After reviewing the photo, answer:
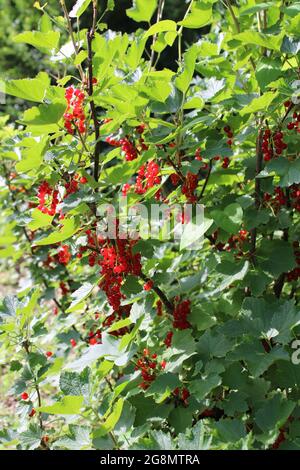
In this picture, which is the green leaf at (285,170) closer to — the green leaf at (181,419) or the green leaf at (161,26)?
the green leaf at (161,26)

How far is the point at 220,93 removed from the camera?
1.73 metres

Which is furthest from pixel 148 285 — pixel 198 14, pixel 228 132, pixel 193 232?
pixel 198 14

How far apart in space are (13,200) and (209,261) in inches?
62.7

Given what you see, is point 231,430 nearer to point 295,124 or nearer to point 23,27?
point 295,124

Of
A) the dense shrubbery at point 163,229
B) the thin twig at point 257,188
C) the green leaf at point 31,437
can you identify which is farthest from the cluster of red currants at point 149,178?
the green leaf at point 31,437

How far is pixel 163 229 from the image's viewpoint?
1731mm

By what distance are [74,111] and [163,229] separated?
1.49 ft

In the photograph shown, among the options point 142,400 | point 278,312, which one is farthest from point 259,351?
point 142,400

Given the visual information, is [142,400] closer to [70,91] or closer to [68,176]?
[68,176]

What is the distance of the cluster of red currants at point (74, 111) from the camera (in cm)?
156

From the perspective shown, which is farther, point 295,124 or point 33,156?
point 295,124

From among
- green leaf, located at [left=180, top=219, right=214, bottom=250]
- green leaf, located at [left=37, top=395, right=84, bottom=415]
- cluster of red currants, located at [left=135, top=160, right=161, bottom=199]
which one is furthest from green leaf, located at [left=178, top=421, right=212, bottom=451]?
cluster of red currants, located at [left=135, top=160, right=161, bottom=199]

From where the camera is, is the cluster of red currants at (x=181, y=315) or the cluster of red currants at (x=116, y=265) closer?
the cluster of red currants at (x=116, y=265)

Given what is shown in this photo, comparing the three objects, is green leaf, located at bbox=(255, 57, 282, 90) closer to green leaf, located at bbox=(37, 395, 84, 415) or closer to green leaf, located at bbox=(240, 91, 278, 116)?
green leaf, located at bbox=(240, 91, 278, 116)
